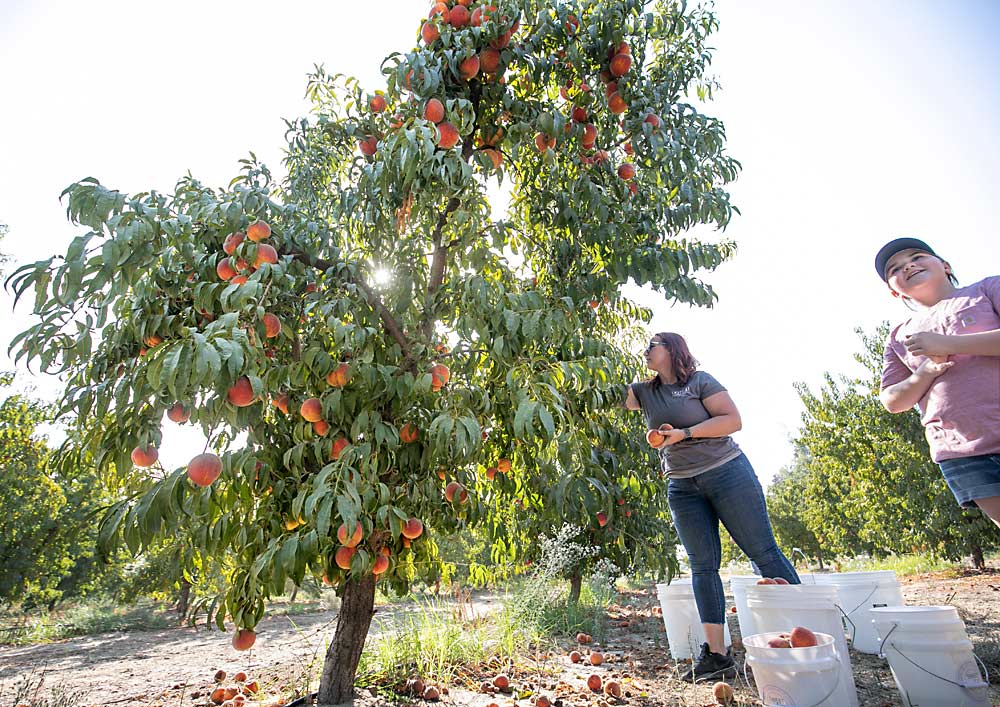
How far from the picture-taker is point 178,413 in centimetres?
169

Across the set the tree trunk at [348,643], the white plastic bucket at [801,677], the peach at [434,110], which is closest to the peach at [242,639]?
the tree trunk at [348,643]

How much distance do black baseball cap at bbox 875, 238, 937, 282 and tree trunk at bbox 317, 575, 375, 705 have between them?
2.18 m

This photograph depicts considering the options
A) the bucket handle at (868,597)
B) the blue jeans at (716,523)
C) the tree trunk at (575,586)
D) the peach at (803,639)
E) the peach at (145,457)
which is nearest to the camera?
the peach at (803,639)

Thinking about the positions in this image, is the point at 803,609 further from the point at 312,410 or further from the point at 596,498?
the point at 312,410

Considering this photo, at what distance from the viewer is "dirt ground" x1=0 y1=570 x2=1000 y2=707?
6.98 ft

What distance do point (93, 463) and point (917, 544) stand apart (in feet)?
29.5

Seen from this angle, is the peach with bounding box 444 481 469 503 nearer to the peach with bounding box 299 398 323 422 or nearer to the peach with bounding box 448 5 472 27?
the peach with bounding box 299 398 323 422

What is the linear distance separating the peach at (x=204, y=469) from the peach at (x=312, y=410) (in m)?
0.34

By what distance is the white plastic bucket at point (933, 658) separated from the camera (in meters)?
1.61

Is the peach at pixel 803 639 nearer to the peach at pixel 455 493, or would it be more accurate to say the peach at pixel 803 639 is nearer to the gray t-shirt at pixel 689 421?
the gray t-shirt at pixel 689 421

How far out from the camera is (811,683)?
1487 millimetres

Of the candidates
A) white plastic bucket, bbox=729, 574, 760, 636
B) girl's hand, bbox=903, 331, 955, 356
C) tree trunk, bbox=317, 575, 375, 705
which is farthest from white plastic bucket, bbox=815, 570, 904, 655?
tree trunk, bbox=317, 575, 375, 705

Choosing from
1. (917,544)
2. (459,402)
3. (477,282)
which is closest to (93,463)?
(459,402)

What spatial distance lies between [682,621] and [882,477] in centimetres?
635
